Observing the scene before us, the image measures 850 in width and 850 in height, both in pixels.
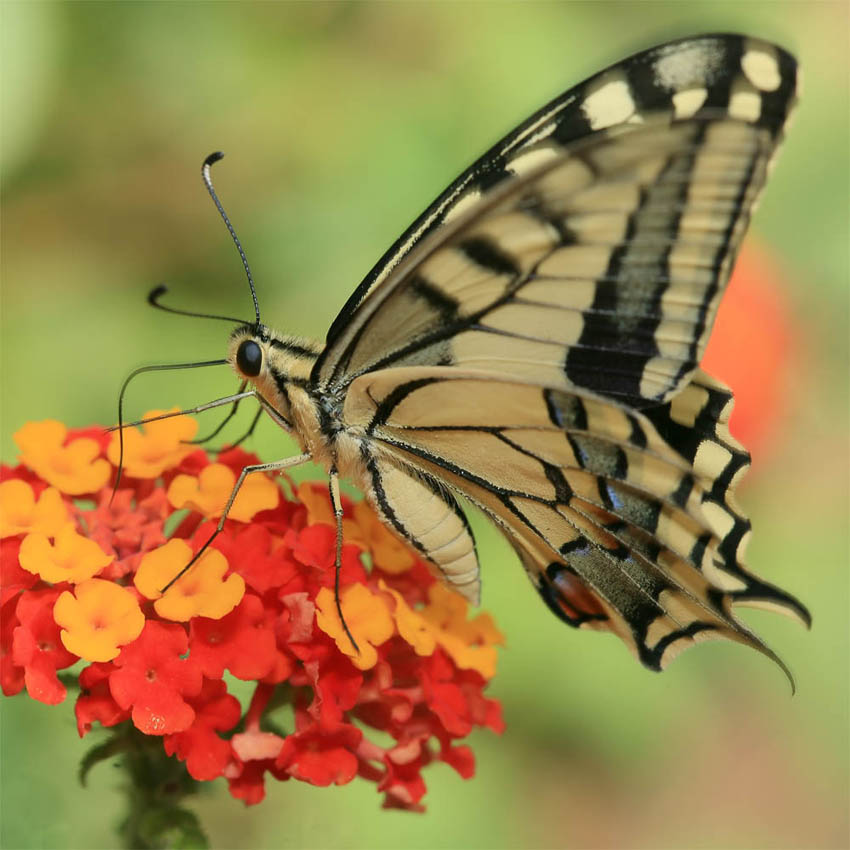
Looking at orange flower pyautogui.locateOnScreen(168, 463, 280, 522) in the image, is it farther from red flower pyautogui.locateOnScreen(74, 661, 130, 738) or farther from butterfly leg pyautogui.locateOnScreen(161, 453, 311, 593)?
red flower pyautogui.locateOnScreen(74, 661, 130, 738)

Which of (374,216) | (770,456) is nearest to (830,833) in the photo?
(770,456)

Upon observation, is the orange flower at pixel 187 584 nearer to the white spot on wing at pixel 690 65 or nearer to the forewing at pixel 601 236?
the forewing at pixel 601 236

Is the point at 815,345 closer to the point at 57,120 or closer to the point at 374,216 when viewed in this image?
the point at 374,216

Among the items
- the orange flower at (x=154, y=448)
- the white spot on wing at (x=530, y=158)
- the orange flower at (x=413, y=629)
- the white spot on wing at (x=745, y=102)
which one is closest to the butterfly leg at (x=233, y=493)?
the orange flower at (x=154, y=448)

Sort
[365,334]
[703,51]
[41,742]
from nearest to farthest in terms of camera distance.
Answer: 1. [703,51]
2. [365,334]
3. [41,742]

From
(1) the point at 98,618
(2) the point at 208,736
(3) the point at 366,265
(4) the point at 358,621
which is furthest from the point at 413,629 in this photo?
(3) the point at 366,265

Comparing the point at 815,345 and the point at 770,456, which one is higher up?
the point at 815,345
